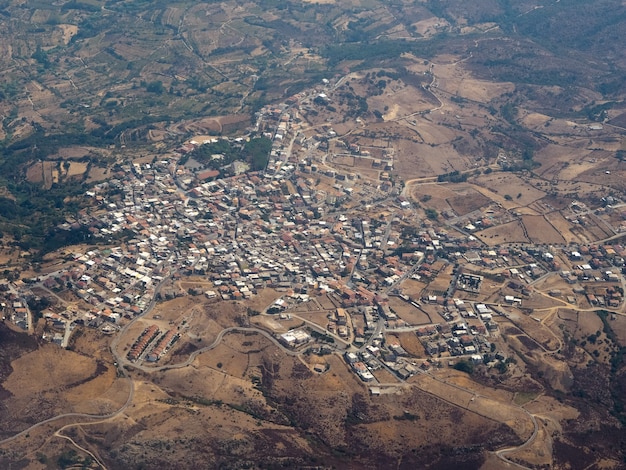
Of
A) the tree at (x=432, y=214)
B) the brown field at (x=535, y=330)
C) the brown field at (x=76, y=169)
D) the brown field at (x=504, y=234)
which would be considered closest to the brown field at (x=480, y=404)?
the brown field at (x=535, y=330)

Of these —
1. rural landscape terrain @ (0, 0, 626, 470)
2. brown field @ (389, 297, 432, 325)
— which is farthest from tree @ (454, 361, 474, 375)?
brown field @ (389, 297, 432, 325)

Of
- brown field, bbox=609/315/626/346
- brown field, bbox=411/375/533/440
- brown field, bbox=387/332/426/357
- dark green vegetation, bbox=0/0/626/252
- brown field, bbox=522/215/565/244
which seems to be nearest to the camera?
brown field, bbox=411/375/533/440

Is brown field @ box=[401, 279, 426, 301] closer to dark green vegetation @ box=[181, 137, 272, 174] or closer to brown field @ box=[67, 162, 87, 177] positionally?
dark green vegetation @ box=[181, 137, 272, 174]

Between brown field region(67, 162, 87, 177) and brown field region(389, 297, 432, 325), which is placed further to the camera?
brown field region(67, 162, 87, 177)

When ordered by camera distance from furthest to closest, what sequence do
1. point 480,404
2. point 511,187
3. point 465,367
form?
1. point 511,187
2. point 465,367
3. point 480,404

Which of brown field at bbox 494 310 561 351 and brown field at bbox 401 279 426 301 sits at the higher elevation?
brown field at bbox 494 310 561 351

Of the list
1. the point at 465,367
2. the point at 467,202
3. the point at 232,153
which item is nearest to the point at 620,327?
the point at 465,367

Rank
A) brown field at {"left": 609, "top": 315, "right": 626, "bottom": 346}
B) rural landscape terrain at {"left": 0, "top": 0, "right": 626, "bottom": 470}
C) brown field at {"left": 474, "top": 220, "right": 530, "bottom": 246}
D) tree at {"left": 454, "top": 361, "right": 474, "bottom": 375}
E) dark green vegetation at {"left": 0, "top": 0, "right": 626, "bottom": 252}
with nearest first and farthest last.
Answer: rural landscape terrain at {"left": 0, "top": 0, "right": 626, "bottom": 470}
tree at {"left": 454, "top": 361, "right": 474, "bottom": 375}
brown field at {"left": 609, "top": 315, "right": 626, "bottom": 346}
brown field at {"left": 474, "top": 220, "right": 530, "bottom": 246}
dark green vegetation at {"left": 0, "top": 0, "right": 626, "bottom": 252}

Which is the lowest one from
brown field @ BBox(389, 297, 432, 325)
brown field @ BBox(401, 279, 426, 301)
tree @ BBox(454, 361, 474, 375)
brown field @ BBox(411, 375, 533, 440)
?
brown field @ BBox(401, 279, 426, 301)

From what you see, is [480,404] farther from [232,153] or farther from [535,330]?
[232,153]
